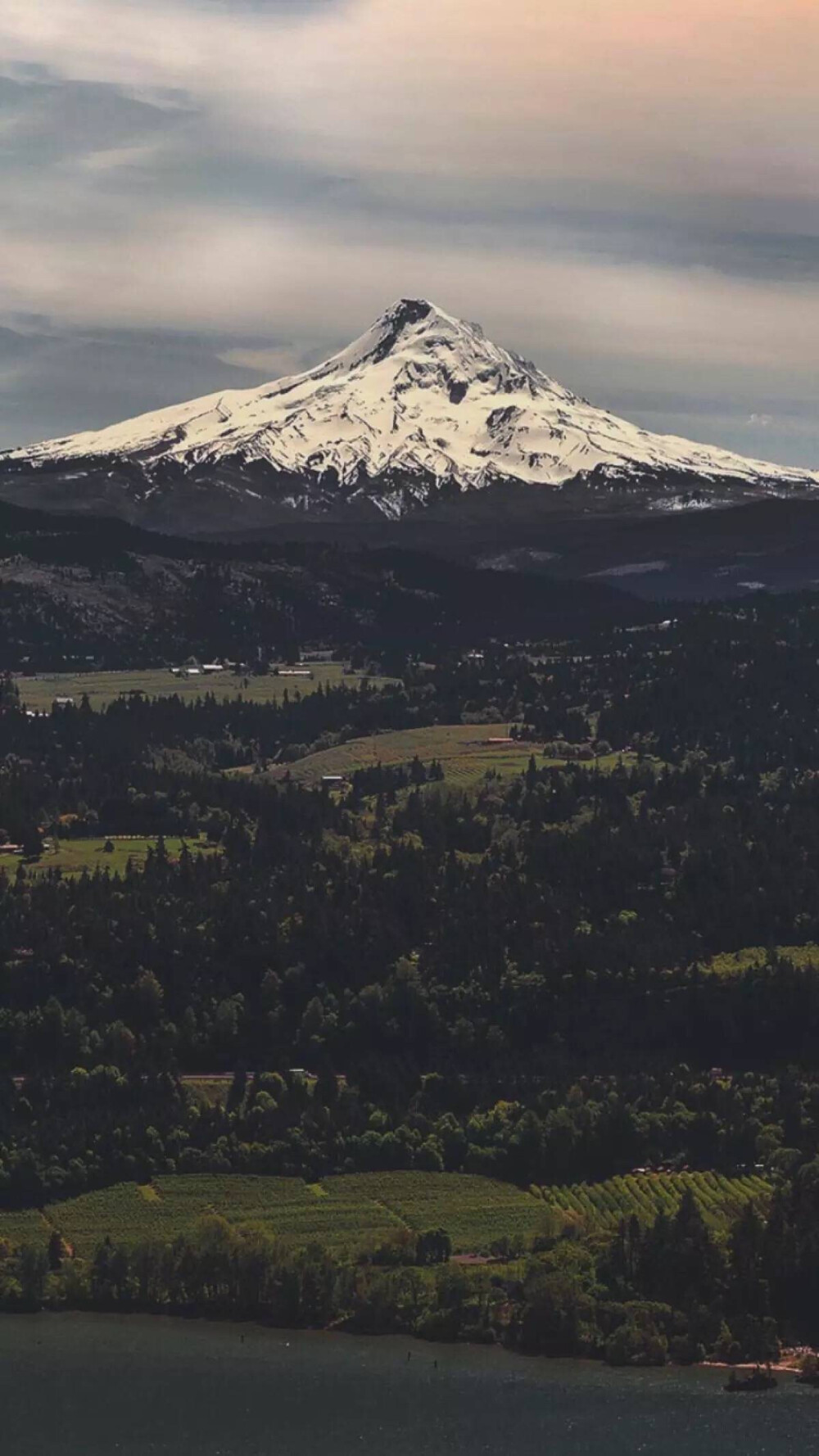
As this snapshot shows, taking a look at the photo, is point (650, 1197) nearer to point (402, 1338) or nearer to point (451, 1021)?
point (402, 1338)

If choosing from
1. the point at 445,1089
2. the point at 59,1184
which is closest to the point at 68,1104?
the point at 59,1184

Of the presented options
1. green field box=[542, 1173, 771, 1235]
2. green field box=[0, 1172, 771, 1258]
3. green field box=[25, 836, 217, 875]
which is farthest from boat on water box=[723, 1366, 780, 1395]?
green field box=[25, 836, 217, 875]

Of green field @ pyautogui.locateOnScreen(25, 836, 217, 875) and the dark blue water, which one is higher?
green field @ pyautogui.locateOnScreen(25, 836, 217, 875)

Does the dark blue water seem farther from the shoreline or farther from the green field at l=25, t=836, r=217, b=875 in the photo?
the green field at l=25, t=836, r=217, b=875

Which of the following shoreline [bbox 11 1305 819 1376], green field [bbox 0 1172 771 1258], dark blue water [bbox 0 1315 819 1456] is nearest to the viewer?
dark blue water [bbox 0 1315 819 1456]

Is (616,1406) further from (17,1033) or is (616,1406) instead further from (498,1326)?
(17,1033)

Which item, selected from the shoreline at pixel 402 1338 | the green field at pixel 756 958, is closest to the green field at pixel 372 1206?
the shoreline at pixel 402 1338
